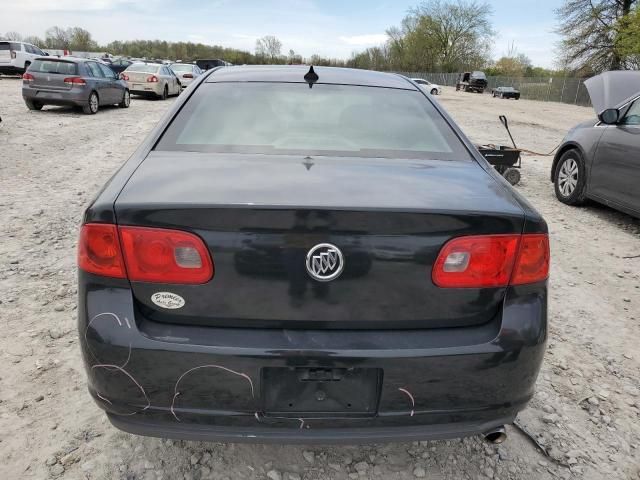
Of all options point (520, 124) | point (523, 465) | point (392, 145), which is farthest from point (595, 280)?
point (520, 124)

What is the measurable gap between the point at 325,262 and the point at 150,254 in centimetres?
57

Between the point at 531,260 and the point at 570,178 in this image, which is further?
the point at 570,178

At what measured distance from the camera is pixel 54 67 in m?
13.5

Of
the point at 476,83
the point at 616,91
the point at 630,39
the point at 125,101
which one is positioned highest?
the point at 630,39

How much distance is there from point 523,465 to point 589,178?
4903mm

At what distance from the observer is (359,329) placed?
5.62ft

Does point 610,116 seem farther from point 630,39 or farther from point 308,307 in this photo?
point 630,39

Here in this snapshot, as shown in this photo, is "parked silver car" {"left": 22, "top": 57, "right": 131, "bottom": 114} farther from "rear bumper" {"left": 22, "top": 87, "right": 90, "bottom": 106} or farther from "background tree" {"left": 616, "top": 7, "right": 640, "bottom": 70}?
"background tree" {"left": 616, "top": 7, "right": 640, "bottom": 70}

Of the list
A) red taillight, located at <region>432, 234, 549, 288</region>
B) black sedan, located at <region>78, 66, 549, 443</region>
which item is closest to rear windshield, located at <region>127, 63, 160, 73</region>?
black sedan, located at <region>78, 66, 549, 443</region>

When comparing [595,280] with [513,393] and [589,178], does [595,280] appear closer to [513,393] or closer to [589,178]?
[589,178]

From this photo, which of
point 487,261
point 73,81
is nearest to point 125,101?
point 73,81

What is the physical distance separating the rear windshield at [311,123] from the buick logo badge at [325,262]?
0.70 meters

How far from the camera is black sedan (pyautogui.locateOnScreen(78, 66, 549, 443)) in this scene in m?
1.63

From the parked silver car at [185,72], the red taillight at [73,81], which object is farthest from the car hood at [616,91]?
the parked silver car at [185,72]
